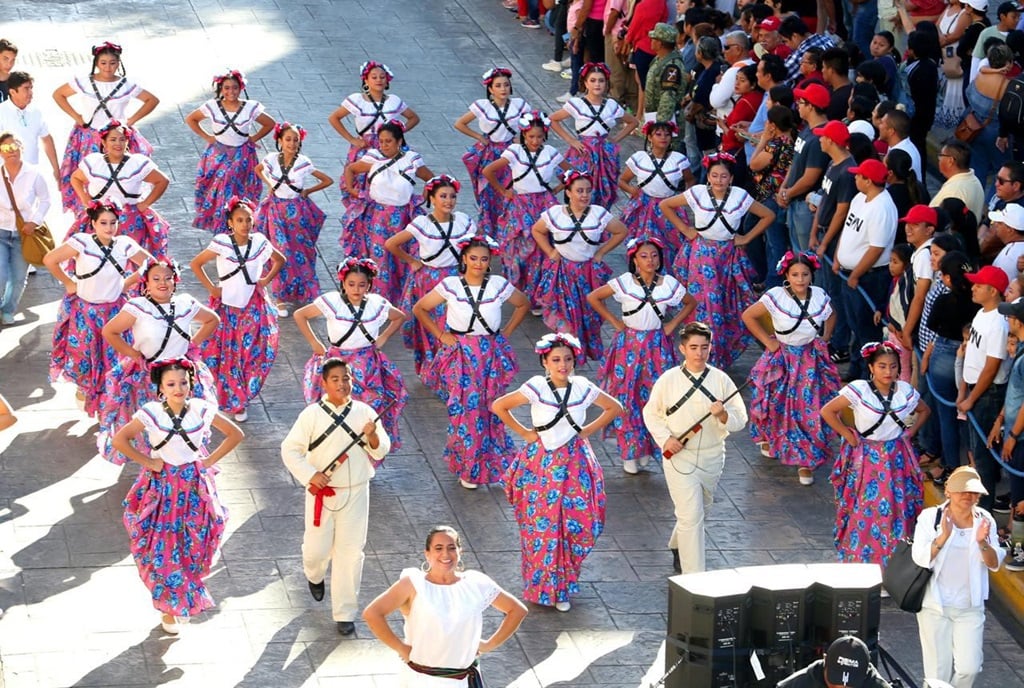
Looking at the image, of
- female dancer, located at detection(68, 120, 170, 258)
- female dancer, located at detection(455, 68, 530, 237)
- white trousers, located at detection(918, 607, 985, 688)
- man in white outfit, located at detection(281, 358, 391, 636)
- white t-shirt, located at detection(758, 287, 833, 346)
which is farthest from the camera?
female dancer, located at detection(455, 68, 530, 237)

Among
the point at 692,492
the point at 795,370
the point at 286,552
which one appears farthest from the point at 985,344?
the point at 286,552

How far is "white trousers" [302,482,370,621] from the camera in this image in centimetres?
1179

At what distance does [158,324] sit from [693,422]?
3529 mm

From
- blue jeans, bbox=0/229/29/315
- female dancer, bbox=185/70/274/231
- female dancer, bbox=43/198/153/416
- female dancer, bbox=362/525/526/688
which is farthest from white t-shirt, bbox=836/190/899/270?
blue jeans, bbox=0/229/29/315

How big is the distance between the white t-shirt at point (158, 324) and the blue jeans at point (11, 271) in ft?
8.70

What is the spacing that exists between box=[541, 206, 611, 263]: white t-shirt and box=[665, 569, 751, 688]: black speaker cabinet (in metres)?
6.07

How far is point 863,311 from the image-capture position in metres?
15.2

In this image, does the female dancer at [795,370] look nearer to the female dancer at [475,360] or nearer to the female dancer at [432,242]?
the female dancer at [475,360]

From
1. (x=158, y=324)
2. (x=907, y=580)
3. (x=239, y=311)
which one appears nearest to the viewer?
(x=907, y=580)

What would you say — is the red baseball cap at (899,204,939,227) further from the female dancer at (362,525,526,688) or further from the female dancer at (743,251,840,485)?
the female dancer at (362,525,526,688)

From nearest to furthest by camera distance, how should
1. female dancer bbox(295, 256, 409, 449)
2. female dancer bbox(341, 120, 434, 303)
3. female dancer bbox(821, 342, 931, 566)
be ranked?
female dancer bbox(821, 342, 931, 566), female dancer bbox(295, 256, 409, 449), female dancer bbox(341, 120, 434, 303)

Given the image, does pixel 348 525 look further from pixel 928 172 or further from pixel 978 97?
A: pixel 928 172

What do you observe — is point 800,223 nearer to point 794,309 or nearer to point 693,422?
point 794,309

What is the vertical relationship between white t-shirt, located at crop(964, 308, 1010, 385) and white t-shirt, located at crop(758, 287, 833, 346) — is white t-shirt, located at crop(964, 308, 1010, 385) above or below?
above
